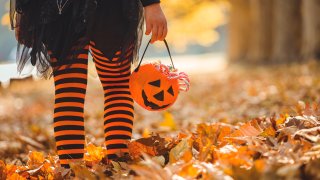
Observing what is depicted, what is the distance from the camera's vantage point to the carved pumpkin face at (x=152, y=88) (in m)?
2.47

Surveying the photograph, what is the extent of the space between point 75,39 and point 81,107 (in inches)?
12.3

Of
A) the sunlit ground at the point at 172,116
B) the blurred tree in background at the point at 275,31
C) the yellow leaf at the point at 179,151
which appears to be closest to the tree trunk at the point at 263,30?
the blurred tree in background at the point at 275,31

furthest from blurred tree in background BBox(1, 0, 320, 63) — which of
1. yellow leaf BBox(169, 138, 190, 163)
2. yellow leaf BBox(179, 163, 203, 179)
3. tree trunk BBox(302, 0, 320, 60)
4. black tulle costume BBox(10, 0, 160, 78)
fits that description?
yellow leaf BBox(179, 163, 203, 179)

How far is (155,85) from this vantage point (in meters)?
2.49

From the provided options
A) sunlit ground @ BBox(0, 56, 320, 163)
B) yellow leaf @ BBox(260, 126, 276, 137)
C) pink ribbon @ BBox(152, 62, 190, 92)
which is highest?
pink ribbon @ BBox(152, 62, 190, 92)

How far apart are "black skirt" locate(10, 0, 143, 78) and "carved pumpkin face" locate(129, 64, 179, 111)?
149 millimetres

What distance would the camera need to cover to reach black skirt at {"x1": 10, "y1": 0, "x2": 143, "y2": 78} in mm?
2293

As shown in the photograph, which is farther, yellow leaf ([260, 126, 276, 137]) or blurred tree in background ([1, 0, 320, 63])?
blurred tree in background ([1, 0, 320, 63])

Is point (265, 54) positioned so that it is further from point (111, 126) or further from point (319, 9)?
point (111, 126)

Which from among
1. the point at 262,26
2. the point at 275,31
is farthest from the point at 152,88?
the point at 262,26

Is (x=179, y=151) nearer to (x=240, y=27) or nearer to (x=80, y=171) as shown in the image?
(x=80, y=171)

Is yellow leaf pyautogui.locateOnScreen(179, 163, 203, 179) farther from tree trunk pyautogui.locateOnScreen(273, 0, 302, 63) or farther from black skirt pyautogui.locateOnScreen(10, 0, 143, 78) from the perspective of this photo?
tree trunk pyautogui.locateOnScreen(273, 0, 302, 63)

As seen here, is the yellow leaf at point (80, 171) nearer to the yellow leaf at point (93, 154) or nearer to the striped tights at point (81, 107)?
the striped tights at point (81, 107)

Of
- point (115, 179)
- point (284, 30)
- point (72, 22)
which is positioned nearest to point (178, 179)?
point (115, 179)
